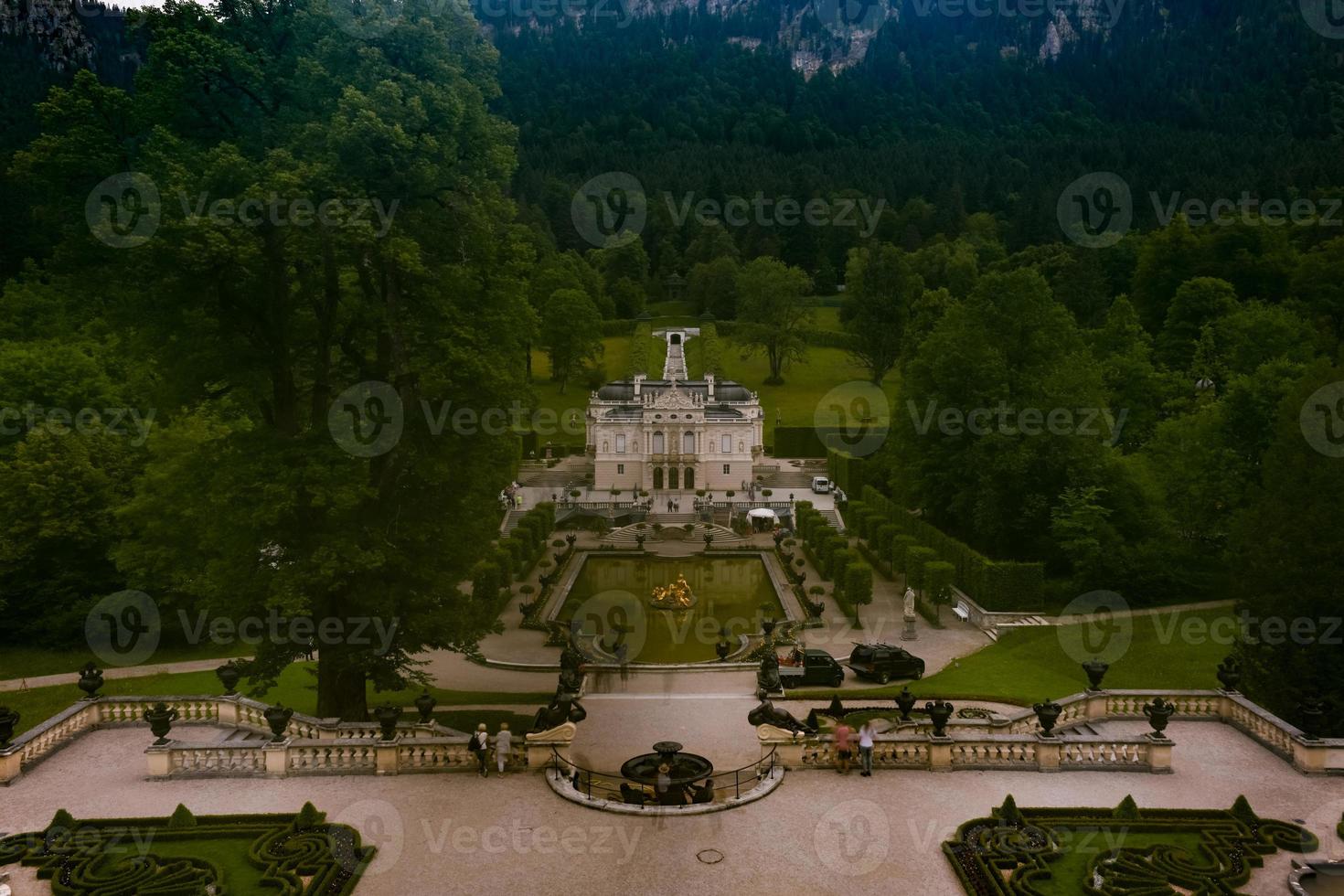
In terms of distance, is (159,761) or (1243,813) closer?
(1243,813)

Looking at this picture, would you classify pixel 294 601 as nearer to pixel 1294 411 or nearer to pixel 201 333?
pixel 201 333

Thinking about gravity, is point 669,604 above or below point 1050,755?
below

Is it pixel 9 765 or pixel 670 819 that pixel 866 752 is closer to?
pixel 670 819

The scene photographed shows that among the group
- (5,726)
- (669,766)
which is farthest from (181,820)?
(669,766)

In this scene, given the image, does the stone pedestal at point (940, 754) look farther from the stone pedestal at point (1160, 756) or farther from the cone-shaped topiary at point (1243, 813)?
the cone-shaped topiary at point (1243, 813)

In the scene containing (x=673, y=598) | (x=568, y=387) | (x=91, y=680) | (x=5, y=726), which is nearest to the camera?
(x=5, y=726)

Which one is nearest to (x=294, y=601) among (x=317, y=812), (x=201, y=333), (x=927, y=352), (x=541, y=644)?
(x=317, y=812)
